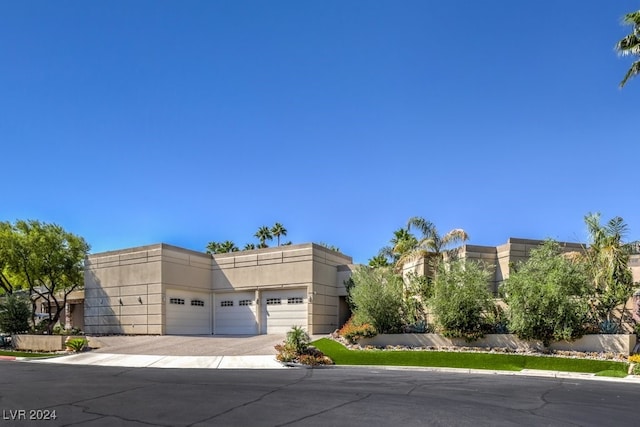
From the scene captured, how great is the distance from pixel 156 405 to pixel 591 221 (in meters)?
18.6

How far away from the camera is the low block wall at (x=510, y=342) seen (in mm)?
18656

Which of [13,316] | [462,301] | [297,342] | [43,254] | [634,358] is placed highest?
[43,254]

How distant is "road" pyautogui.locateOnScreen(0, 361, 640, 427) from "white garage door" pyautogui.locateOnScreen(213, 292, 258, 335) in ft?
55.7

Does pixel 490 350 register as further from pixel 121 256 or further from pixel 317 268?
pixel 121 256

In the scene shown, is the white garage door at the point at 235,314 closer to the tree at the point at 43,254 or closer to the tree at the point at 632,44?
the tree at the point at 43,254

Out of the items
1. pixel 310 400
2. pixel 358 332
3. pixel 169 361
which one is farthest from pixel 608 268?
pixel 169 361

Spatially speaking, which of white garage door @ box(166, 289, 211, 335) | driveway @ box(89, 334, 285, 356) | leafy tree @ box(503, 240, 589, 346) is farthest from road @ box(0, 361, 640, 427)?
white garage door @ box(166, 289, 211, 335)

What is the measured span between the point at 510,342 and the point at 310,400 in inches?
517

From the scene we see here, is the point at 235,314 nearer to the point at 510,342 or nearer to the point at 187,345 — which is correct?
the point at 187,345

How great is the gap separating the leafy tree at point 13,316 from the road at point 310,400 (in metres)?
15.4

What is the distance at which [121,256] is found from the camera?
33.8 metres

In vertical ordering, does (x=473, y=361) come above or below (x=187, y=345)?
below

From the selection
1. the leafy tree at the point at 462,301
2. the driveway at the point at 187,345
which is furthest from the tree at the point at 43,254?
the leafy tree at the point at 462,301

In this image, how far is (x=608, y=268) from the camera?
19844mm
